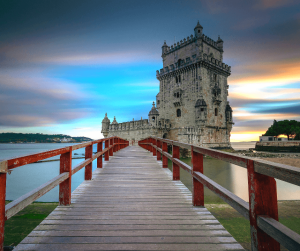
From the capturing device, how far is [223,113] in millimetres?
34188

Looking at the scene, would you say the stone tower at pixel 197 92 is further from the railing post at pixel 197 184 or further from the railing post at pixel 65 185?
the railing post at pixel 65 185

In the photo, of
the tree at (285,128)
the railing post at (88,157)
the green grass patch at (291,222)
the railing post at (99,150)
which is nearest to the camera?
the railing post at (88,157)

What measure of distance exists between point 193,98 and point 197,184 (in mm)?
28721

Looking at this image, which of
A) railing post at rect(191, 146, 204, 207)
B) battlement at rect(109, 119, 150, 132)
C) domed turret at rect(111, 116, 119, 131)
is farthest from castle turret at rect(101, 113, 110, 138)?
railing post at rect(191, 146, 204, 207)

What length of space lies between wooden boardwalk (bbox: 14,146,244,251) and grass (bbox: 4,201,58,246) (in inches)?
191

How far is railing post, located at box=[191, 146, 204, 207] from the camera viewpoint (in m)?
3.26

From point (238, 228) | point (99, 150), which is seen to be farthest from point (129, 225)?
point (238, 228)

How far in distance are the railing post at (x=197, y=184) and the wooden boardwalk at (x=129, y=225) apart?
0.43 ft

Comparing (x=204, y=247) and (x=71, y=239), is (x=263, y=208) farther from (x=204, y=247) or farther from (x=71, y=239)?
(x=71, y=239)

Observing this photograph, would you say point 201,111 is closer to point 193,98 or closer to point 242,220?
point 193,98

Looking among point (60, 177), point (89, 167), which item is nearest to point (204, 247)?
point (60, 177)

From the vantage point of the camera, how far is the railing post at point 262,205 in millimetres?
1576

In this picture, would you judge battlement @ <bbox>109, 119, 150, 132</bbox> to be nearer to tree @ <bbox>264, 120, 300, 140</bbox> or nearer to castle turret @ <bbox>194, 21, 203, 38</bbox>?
castle turret @ <bbox>194, 21, 203, 38</bbox>

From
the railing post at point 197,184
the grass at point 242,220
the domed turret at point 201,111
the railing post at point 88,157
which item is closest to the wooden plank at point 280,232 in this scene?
the railing post at point 197,184
